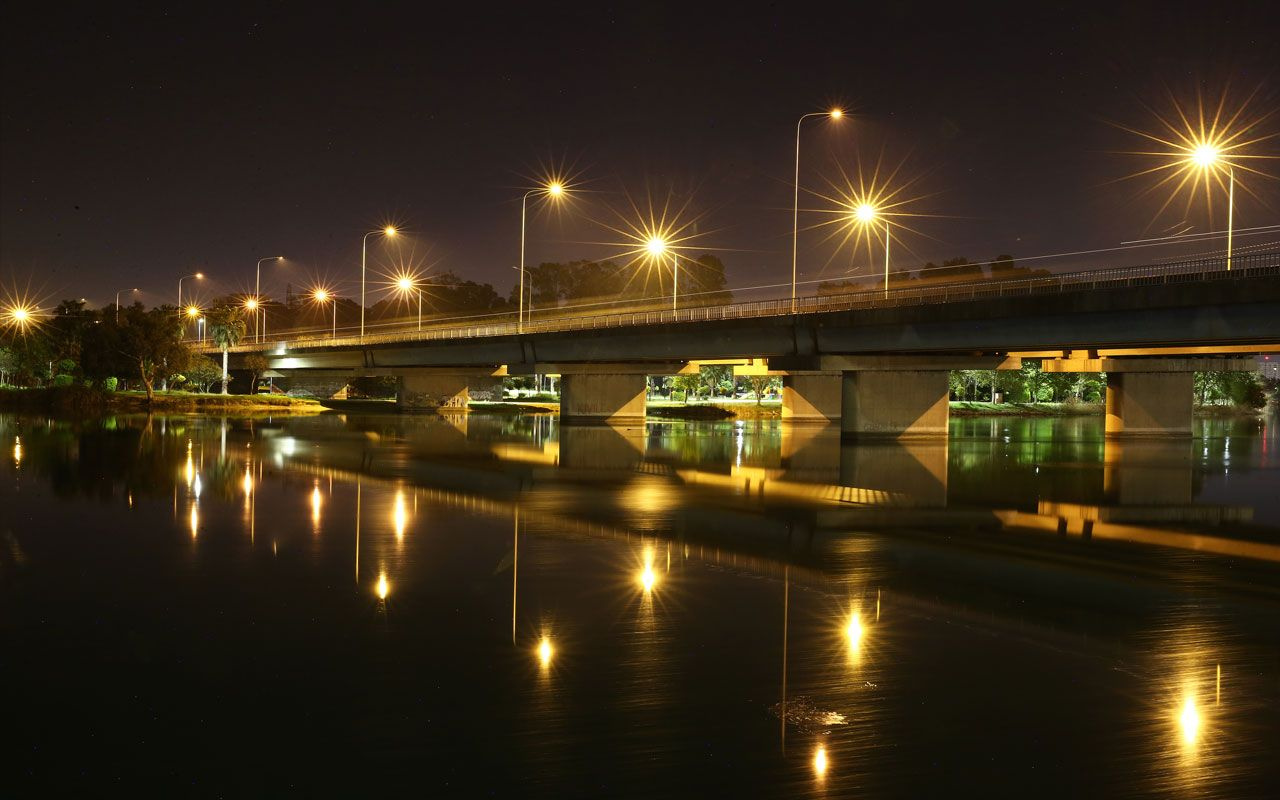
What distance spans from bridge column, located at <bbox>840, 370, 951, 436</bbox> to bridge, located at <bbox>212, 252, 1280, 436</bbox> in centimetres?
7

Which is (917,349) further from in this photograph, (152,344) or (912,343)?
(152,344)

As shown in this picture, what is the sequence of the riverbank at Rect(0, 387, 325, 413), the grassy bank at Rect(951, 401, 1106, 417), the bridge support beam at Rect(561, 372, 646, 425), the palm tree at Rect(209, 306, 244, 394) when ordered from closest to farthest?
the bridge support beam at Rect(561, 372, 646, 425), the riverbank at Rect(0, 387, 325, 413), the palm tree at Rect(209, 306, 244, 394), the grassy bank at Rect(951, 401, 1106, 417)

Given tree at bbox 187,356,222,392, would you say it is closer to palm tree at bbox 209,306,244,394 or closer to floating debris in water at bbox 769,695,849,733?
palm tree at bbox 209,306,244,394

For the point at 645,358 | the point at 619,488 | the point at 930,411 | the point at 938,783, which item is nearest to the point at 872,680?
the point at 938,783

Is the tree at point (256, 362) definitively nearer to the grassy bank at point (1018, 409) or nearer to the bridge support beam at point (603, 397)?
the bridge support beam at point (603, 397)

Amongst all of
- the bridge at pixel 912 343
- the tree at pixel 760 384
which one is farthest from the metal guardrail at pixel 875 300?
the tree at pixel 760 384

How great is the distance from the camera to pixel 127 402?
88.0 meters

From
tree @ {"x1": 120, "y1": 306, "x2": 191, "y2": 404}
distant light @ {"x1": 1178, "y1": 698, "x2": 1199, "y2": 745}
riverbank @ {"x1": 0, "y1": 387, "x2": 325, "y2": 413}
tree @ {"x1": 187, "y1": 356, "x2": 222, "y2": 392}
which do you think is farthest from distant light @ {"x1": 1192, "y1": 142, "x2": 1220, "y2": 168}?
tree @ {"x1": 187, "y1": 356, "x2": 222, "y2": 392}

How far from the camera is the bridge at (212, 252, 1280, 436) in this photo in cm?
4069

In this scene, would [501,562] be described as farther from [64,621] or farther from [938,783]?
[938,783]

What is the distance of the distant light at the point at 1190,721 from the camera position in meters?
8.44

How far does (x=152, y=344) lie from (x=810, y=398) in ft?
182

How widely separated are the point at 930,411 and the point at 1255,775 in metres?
50.1

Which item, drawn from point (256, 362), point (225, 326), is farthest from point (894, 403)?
point (256, 362)
